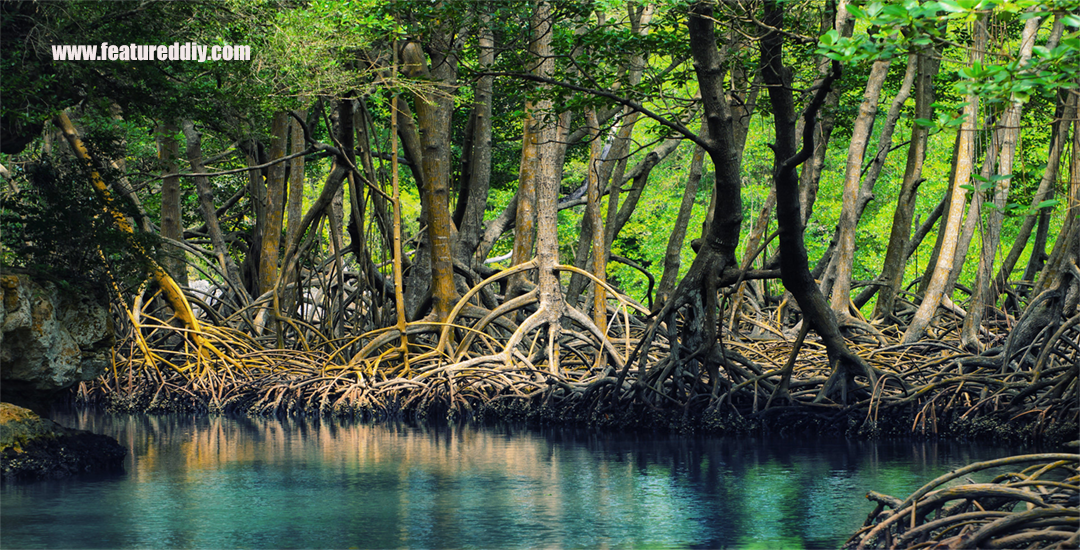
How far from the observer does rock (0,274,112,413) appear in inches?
360

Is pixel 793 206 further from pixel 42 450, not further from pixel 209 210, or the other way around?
pixel 209 210

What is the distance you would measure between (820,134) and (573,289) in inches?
174

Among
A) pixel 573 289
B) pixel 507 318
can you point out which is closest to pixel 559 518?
pixel 507 318

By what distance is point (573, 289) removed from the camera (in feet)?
53.0

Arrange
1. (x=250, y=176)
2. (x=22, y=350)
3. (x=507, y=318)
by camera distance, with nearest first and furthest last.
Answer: (x=22, y=350)
(x=507, y=318)
(x=250, y=176)

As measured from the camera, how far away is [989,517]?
5.06 meters

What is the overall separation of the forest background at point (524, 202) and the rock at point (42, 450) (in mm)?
1296

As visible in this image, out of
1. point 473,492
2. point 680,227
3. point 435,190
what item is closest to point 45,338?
point 473,492

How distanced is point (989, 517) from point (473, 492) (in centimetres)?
387

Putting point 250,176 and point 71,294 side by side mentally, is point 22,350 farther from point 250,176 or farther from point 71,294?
point 250,176

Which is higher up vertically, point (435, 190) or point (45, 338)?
point (435, 190)

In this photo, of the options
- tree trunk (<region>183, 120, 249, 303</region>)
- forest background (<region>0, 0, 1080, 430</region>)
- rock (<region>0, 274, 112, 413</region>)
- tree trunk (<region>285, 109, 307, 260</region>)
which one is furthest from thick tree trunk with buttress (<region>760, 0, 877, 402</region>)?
tree trunk (<region>183, 120, 249, 303</region>)

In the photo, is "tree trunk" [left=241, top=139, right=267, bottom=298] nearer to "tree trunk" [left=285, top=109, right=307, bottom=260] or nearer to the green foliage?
"tree trunk" [left=285, top=109, right=307, bottom=260]

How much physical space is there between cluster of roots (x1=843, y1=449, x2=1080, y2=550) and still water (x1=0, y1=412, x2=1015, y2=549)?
903 mm
